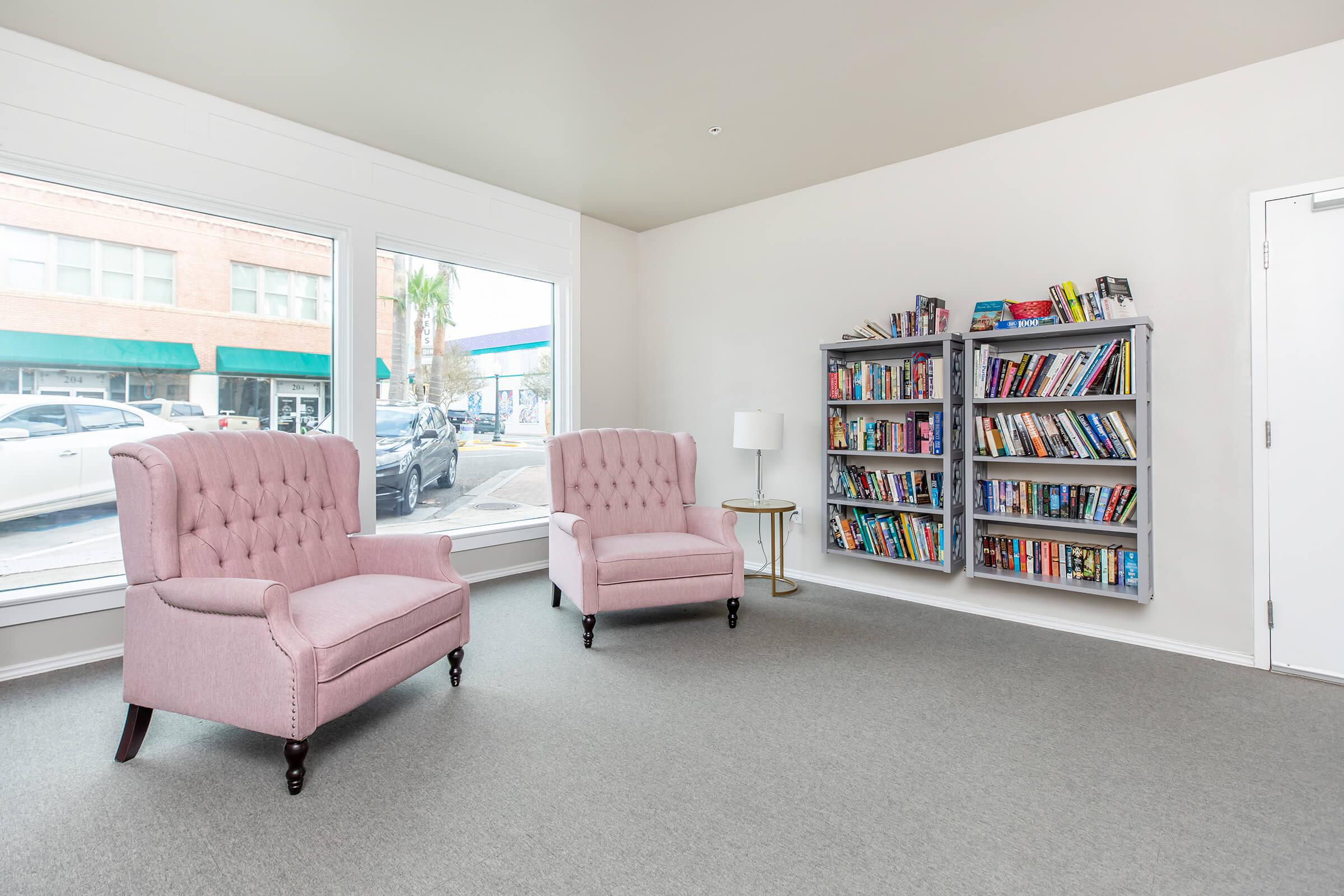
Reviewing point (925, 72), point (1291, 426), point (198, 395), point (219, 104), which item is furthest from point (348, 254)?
point (1291, 426)

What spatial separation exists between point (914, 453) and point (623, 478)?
69.1 inches

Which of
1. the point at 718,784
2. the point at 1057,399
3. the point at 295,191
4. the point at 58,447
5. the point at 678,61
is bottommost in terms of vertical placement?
the point at 718,784

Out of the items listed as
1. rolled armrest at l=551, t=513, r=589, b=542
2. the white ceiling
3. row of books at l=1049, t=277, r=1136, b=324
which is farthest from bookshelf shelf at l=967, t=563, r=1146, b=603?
the white ceiling

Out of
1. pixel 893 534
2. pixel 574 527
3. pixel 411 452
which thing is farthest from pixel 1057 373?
pixel 411 452

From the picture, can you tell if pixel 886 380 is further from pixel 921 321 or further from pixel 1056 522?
Result: pixel 1056 522

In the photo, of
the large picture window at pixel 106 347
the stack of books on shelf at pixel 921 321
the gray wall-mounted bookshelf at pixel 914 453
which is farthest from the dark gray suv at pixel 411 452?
the stack of books on shelf at pixel 921 321

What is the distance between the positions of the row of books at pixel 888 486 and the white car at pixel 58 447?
3.88m

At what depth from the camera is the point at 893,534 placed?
4023 millimetres

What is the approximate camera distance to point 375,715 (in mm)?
2561

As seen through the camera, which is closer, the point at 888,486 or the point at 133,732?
the point at 133,732

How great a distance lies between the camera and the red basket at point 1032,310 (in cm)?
348

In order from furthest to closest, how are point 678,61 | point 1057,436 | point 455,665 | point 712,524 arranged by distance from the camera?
point 712,524
point 1057,436
point 678,61
point 455,665

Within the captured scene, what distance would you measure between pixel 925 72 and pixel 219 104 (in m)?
3.58

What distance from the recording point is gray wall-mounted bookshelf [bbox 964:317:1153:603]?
10.4 ft
